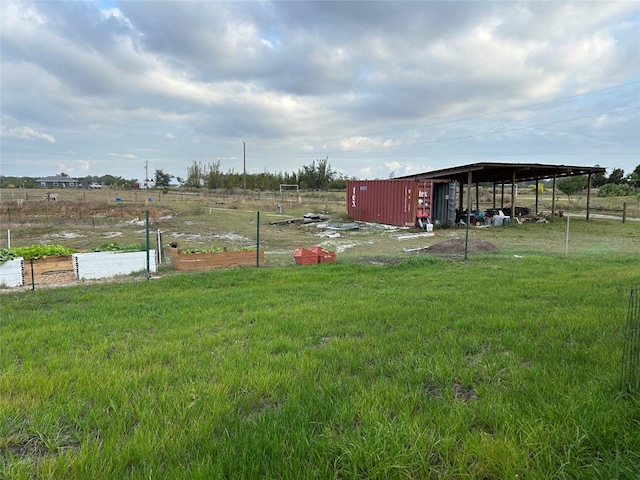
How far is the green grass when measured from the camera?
74.6 inches

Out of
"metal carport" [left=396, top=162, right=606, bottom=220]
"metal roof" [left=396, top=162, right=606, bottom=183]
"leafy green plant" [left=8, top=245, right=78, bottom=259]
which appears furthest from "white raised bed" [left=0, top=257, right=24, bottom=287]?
"metal roof" [left=396, top=162, right=606, bottom=183]

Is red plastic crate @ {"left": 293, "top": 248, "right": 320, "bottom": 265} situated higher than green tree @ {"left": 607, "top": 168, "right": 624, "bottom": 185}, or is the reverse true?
green tree @ {"left": 607, "top": 168, "right": 624, "bottom": 185}


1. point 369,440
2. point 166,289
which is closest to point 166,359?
point 369,440

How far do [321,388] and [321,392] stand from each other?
59 millimetres

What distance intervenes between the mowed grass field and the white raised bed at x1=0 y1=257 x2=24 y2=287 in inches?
78.6

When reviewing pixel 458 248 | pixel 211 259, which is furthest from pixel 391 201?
pixel 211 259

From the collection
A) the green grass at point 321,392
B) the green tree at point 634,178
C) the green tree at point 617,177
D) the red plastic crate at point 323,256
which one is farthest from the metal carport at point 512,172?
the green tree at point 617,177

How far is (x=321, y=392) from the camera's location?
8.48ft

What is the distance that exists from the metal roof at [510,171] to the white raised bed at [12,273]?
1966cm

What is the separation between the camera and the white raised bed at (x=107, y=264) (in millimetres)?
8281

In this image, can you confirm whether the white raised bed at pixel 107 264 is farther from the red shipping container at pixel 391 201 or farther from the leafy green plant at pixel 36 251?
the red shipping container at pixel 391 201

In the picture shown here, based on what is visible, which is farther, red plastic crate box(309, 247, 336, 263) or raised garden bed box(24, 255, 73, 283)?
red plastic crate box(309, 247, 336, 263)

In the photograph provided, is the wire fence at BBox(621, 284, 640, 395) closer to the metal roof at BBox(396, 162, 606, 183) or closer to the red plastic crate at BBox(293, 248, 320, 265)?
the red plastic crate at BBox(293, 248, 320, 265)

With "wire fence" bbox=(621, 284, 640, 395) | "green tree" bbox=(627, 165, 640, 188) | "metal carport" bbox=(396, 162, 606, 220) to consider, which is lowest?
"wire fence" bbox=(621, 284, 640, 395)
